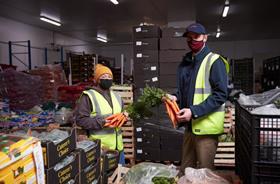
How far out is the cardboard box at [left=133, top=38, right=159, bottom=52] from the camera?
5.26m

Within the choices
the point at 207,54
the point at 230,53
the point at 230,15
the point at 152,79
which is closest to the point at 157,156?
the point at 152,79

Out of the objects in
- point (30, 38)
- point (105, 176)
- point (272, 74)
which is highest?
point (30, 38)

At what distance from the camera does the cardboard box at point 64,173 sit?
1554mm

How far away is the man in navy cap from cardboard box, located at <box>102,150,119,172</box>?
71 centimetres

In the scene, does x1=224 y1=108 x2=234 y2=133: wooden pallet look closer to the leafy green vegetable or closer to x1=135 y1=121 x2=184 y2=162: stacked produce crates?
x1=135 y1=121 x2=184 y2=162: stacked produce crates

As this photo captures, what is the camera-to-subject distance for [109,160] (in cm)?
270

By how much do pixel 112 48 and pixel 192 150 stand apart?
59.8 feet

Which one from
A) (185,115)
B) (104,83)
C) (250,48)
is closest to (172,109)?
(185,115)

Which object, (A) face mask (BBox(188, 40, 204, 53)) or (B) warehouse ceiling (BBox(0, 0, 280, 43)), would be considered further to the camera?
(B) warehouse ceiling (BBox(0, 0, 280, 43))

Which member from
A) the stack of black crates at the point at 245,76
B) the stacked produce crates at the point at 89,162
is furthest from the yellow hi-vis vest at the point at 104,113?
the stack of black crates at the point at 245,76

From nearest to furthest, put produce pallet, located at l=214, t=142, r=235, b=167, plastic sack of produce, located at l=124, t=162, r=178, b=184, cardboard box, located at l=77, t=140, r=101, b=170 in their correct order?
plastic sack of produce, located at l=124, t=162, r=178, b=184 < cardboard box, located at l=77, t=140, r=101, b=170 < produce pallet, located at l=214, t=142, r=235, b=167

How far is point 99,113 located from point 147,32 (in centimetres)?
260

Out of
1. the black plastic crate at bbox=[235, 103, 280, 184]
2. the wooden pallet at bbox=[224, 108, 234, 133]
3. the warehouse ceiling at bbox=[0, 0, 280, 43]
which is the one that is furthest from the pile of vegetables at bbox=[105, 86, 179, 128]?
the warehouse ceiling at bbox=[0, 0, 280, 43]

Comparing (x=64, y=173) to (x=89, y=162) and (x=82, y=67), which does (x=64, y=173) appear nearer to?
(x=89, y=162)
